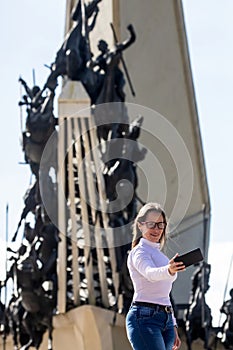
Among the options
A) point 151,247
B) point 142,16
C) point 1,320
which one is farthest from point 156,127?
point 151,247

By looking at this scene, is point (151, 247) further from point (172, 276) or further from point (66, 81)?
point (66, 81)

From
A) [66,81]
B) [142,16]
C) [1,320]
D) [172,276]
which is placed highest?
[142,16]

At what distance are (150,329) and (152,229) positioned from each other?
25 centimetres

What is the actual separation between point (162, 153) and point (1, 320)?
377 centimetres

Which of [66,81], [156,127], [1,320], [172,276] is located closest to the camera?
[172,276]

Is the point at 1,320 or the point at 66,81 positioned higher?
the point at 66,81

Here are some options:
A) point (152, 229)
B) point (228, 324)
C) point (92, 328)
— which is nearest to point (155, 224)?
point (152, 229)

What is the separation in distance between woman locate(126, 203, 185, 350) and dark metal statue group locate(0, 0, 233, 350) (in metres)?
6.67

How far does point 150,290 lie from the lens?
9.26ft

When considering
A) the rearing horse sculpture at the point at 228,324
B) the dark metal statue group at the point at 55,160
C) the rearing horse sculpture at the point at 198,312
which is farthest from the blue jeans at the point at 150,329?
the rearing horse sculpture at the point at 228,324

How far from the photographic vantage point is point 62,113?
9656 mm

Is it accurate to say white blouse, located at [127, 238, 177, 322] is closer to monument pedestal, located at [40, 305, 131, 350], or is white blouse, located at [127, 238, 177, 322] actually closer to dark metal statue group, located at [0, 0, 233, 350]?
dark metal statue group, located at [0, 0, 233, 350]

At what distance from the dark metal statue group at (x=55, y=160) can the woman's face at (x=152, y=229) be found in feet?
21.8

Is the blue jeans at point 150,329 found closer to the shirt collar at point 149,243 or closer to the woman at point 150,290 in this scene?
the woman at point 150,290
